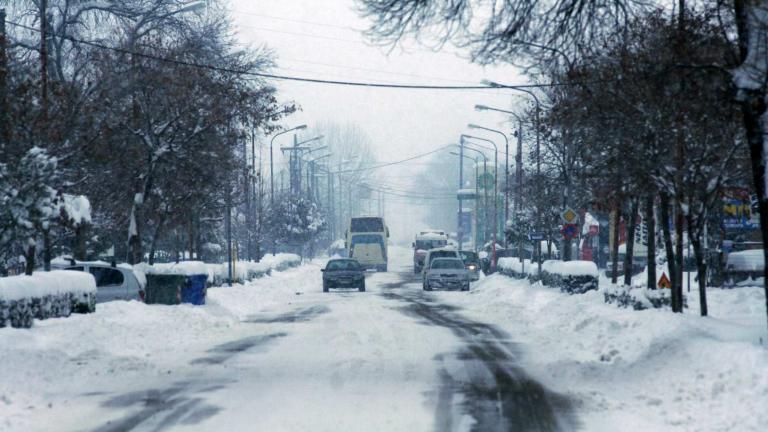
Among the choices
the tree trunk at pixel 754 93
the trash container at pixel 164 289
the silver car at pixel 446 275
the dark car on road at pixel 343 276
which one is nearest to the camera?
the tree trunk at pixel 754 93

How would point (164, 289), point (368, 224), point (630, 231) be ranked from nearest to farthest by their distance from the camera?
point (164, 289)
point (630, 231)
point (368, 224)

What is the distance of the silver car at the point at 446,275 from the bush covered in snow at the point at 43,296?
24.0 meters

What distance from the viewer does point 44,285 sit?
1983 centimetres

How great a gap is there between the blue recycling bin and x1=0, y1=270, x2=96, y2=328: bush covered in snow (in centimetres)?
594

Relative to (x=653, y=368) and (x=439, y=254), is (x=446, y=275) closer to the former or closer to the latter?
(x=439, y=254)

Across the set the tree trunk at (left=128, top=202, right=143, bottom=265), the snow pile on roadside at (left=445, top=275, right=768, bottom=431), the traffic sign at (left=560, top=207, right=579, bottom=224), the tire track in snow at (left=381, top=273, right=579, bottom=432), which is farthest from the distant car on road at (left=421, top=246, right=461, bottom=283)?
the tire track in snow at (left=381, top=273, right=579, bottom=432)

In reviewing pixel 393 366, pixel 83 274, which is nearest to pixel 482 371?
pixel 393 366

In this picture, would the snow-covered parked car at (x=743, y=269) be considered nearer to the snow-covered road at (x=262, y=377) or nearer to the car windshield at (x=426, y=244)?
the snow-covered road at (x=262, y=377)

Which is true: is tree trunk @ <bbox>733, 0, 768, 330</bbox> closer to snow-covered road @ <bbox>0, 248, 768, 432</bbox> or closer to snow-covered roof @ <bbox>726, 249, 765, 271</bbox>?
snow-covered road @ <bbox>0, 248, 768, 432</bbox>

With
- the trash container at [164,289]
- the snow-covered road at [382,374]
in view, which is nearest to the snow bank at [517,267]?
the trash container at [164,289]

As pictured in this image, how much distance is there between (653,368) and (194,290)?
Answer: 17.7m

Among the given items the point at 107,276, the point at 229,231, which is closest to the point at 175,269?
the point at 107,276

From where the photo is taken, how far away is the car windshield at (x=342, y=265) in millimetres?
46219

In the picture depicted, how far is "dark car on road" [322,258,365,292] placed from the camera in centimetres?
4569
